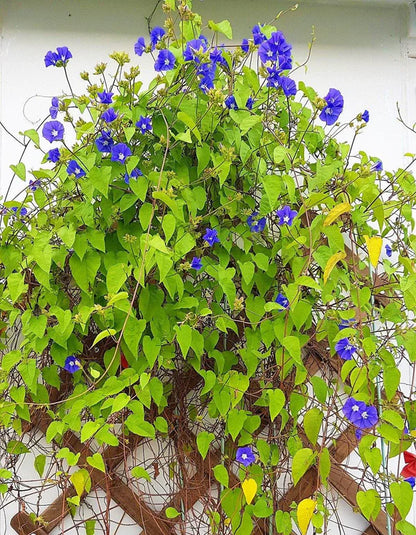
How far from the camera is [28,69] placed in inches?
63.6

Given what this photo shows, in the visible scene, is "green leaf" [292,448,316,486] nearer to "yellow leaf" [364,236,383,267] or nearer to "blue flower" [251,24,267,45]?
"yellow leaf" [364,236,383,267]

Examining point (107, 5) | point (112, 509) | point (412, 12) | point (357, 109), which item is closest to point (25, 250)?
point (112, 509)

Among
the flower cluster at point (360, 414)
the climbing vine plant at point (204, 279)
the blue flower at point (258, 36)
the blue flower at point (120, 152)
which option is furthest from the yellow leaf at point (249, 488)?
the blue flower at point (258, 36)

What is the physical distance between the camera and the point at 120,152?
1147mm

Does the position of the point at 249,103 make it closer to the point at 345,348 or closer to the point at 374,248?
the point at 374,248

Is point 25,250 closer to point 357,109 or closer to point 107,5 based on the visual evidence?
point 107,5

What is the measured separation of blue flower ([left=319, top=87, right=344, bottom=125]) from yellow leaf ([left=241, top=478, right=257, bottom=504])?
0.77 m

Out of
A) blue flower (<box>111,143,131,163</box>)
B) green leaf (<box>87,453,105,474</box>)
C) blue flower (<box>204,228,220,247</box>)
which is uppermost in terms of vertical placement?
blue flower (<box>111,143,131,163</box>)

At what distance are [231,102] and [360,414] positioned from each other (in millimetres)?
656

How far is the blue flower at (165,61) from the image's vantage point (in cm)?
116

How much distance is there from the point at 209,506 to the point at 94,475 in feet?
0.95

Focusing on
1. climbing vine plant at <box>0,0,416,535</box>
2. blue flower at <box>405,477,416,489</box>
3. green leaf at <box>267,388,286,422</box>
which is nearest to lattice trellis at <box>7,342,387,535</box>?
climbing vine plant at <box>0,0,416,535</box>

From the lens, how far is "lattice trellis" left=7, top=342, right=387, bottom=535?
1.39m

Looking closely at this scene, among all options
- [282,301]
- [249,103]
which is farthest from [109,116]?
[282,301]
